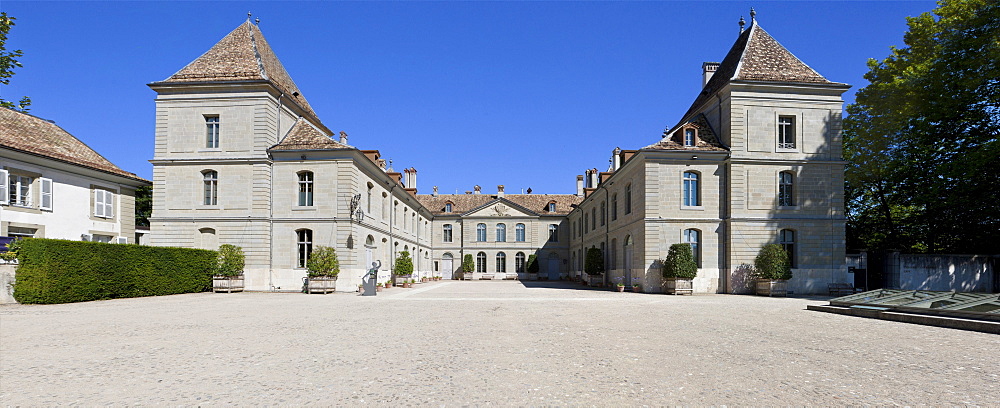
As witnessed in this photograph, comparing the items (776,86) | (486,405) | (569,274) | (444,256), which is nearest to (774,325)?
(486,405)

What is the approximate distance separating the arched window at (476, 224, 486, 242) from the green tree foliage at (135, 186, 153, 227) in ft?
83.4

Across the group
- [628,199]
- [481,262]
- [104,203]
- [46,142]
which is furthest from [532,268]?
[46,142]

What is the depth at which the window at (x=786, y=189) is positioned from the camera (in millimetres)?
23766

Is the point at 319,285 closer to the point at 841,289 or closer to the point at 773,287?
the point at 773,287

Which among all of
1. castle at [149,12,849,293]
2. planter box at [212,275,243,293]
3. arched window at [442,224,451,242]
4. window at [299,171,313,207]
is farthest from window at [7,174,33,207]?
arched window at [442,224,451,242]

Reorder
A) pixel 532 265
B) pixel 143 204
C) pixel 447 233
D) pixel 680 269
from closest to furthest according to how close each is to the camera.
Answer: pixel 680 269 < pixel 143 204 < pixel 532 265 < pixel 447 233

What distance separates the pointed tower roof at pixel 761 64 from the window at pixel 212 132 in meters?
21.3

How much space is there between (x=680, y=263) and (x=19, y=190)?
24.0m

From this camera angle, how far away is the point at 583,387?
19.1 ft

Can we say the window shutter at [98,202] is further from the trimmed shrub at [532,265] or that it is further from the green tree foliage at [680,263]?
the trimmed shrub at [532,265]

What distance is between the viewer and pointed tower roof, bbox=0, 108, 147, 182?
67.4ft

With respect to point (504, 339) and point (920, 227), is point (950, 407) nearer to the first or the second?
point (504, 339)

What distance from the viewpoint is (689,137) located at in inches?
944

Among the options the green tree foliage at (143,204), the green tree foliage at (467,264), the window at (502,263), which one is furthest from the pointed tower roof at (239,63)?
the window at (502,263)
